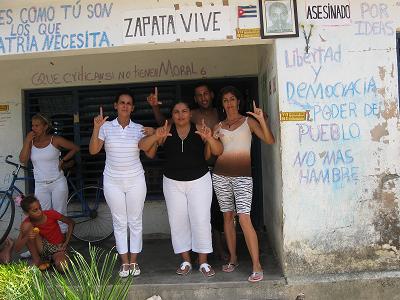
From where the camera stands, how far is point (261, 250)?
538 centimetres

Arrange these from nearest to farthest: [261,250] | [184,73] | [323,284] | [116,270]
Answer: [323,284] → [116,270] → [261,250] → [184,73]

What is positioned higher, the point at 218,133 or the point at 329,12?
the point at 329,12

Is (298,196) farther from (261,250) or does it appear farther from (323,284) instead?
(261,250)

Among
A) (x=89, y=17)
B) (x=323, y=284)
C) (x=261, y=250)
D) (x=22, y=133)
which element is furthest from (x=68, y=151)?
(x=323, y=284)

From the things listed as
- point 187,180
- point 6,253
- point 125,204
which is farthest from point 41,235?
point 187,180

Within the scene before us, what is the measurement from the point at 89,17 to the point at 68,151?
2357mm

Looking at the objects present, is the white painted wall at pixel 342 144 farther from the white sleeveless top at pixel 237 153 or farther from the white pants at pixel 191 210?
the white pants at pixel 191 210

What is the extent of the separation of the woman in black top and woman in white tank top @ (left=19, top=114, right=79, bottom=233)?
1.67 metres

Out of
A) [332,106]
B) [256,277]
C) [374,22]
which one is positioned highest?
[374,22]

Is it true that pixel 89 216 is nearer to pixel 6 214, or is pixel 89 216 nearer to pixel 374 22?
pixel 6 214

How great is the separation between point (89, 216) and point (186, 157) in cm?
220

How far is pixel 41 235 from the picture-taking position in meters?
5.03

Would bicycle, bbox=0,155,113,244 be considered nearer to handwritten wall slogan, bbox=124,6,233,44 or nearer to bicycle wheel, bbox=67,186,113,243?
bicycle wheel, bbox=67,186,113,243

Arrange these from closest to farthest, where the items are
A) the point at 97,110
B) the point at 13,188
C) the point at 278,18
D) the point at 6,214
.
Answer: the point at 278,18
the point at 13,188
the point at 6,214
the point at 97,110
